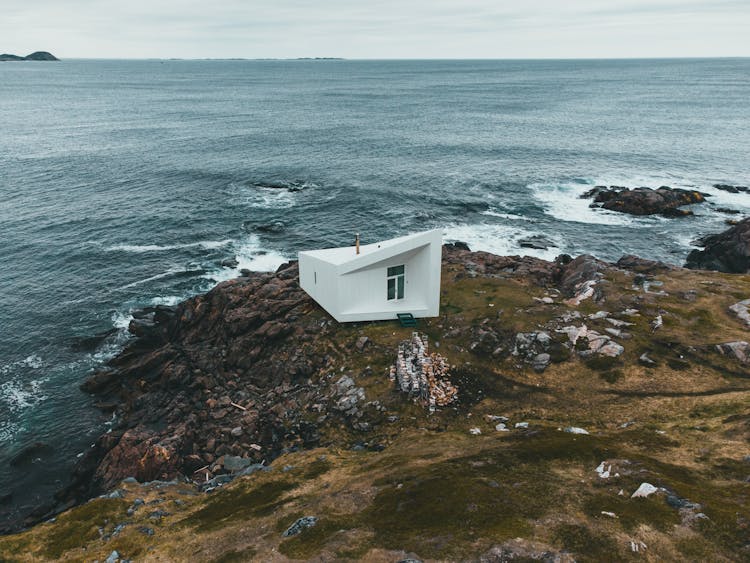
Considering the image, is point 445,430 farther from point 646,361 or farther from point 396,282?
point 646,361

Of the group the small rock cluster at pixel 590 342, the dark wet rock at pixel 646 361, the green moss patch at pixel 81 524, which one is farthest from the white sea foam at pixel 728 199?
the green moss patch at pixel 81 524

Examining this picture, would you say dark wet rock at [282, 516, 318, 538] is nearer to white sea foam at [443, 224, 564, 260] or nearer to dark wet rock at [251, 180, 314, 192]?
white sea foam at [443, 224, 564, 260]

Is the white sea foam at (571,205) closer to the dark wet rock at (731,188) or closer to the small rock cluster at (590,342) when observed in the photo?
the dark wet rock at (731,188)

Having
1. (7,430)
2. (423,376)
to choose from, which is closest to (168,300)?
(7,430)

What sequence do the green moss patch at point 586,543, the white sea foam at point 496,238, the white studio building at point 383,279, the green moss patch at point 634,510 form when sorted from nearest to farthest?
1. the green moss patch at point 586,543
2. the green moss patch at point 634,510
3. the white studio building at point 383,279
4. the white sea foam at point 496,238

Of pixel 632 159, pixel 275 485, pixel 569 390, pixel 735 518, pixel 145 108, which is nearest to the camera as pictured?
pixel 735 518

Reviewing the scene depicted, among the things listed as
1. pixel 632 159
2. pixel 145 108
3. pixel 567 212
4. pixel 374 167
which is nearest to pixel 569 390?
pixel 567 212

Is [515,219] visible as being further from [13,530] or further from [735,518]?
[13,530]
